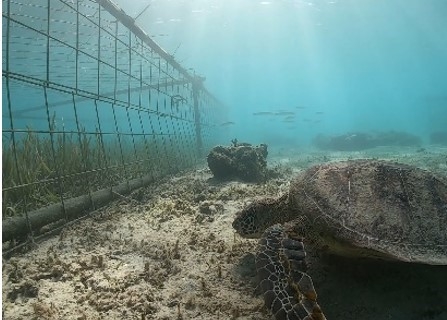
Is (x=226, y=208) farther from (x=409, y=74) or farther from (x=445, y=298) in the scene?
(x=409, y=74)

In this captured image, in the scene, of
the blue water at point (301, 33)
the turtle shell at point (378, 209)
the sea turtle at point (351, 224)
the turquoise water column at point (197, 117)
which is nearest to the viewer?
the sea turtle at point (351, 224)

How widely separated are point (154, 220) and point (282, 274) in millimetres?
2935

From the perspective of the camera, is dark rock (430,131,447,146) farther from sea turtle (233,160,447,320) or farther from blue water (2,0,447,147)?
sea turtle (233,160,447,320)

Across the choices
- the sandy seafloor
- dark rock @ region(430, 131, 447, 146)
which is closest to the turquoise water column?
the sandy seafloor

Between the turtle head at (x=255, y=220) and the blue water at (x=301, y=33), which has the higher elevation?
the blue water at (x=301, y=33)

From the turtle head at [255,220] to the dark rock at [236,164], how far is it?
4.64m

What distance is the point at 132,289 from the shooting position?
9.65 feet

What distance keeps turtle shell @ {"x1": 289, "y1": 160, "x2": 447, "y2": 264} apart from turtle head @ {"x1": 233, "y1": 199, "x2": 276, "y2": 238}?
0.45 m

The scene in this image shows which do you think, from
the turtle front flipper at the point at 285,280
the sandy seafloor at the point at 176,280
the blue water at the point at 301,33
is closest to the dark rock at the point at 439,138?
the blue water at the point at 301,33

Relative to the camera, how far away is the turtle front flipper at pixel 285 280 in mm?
2133

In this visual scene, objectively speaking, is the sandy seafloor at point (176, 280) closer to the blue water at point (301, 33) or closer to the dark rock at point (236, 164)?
the dark rock at point (236, 164)

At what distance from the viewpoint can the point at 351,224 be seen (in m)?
2.69

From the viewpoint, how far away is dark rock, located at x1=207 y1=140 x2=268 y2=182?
8391 millimetres

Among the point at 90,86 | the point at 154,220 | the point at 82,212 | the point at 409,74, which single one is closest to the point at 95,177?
the point at 82,212
